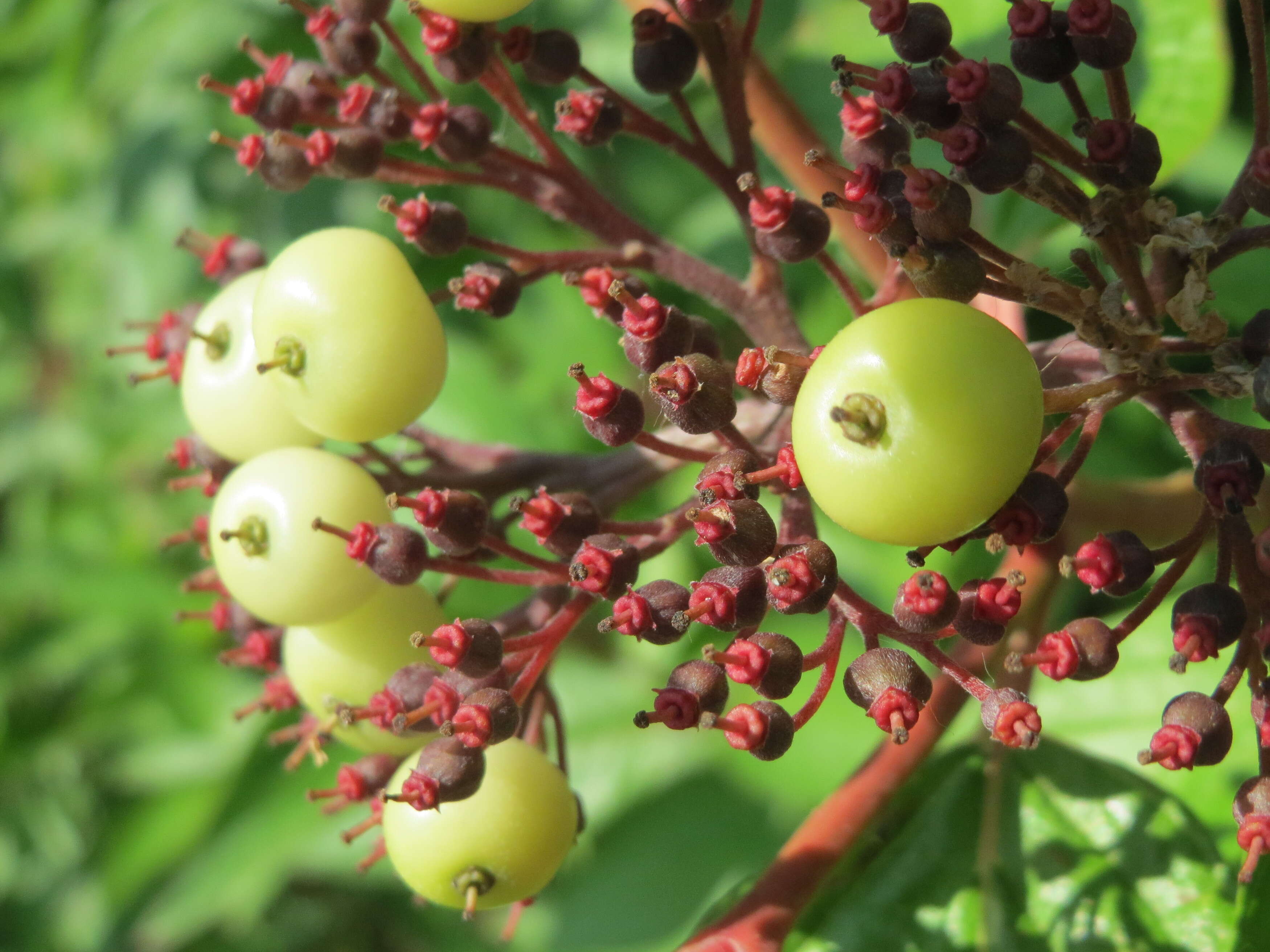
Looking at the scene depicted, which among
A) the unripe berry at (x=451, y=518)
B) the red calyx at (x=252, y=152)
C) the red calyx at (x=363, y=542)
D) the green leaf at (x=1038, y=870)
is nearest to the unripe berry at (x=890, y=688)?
the unripe berry at (x=451, y=518)

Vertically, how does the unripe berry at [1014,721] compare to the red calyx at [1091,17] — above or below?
below

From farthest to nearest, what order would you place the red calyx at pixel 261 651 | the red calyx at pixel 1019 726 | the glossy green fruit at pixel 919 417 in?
1. the red calyx at pixel 261 651
2. the red calyx at pixel 1019 726
3. the glossy green fruit at pixel 919 417

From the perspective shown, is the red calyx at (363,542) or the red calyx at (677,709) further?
the red calyx at (363,542)

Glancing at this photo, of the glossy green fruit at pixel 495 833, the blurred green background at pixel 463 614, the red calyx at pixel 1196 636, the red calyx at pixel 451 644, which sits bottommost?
the blurred green background at pixel 463 614

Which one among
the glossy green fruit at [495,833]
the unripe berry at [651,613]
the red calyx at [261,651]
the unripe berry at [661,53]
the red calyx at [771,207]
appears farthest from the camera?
the red calyx at [261,651]

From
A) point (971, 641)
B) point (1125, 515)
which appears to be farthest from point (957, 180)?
point (1125, 515)

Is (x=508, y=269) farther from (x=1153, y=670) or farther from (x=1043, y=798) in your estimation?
(x=1153, y=670)

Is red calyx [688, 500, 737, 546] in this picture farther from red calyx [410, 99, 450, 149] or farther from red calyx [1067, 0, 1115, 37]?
red calyx [410, 99, 450, 149]

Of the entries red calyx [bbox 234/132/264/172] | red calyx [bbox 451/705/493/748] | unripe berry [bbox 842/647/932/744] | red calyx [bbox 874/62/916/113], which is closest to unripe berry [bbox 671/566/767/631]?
unripe berry [bbox 842/647/932/744]

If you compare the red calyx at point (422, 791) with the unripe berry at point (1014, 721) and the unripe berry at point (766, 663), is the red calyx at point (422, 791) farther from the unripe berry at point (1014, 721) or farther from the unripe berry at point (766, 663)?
the unripe berry at point (1014, 721)
